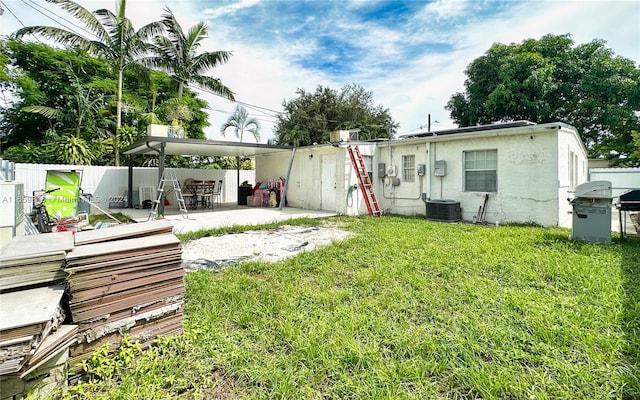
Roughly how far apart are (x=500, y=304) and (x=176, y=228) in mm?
7338

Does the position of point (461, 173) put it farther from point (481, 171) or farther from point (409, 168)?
point (409, 168)

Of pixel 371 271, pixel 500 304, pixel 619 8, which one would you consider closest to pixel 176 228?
pixel 371 271

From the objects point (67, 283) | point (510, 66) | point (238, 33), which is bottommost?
point (67, 283)

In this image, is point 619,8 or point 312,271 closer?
point 312,271

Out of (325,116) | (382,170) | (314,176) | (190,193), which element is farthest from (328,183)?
(325,116)

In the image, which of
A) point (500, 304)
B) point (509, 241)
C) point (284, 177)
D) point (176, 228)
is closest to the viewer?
point (500, 304)

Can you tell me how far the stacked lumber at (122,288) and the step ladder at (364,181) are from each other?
7976 mm

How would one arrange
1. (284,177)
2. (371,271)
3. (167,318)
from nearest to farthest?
1. (167,318)
2. (371,271)
3. (284,177)

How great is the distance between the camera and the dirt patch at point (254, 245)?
496cm

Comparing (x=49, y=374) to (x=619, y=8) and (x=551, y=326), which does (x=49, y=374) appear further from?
(x=619, y=8)

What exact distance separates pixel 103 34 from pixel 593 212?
1721 cm

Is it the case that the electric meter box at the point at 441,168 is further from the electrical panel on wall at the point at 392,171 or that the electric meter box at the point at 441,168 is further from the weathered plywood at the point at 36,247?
the weathered plywood at the point at 36,247

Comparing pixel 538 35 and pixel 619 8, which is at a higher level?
pixel 538 35

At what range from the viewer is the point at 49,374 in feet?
5.91
